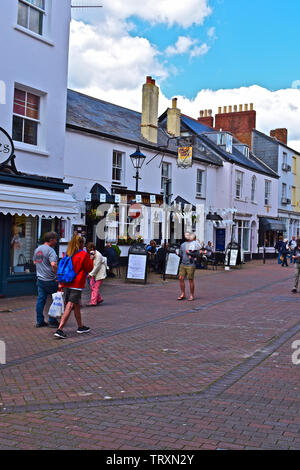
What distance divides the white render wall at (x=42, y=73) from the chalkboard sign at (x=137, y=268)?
14.4 feet

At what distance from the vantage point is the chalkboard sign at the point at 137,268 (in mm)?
17531

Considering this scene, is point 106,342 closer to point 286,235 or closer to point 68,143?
point 68,143

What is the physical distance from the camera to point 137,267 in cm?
1762

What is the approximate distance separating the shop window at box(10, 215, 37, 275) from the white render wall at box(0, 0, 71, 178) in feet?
4.94

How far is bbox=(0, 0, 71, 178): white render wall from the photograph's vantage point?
43.7 feet

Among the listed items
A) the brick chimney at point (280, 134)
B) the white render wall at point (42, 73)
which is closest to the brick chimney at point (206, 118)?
the brick chimney at point (280, 134)

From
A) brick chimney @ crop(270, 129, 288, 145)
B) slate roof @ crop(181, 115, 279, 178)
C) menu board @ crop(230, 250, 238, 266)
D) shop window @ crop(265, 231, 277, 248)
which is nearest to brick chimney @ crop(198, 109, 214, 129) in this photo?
slate roof @ crop(181, 115, 279, 178)

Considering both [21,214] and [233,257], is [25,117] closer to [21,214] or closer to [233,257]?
[21,214]

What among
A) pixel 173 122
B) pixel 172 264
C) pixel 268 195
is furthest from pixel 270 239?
pixel 172 264

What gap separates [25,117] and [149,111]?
13.8m

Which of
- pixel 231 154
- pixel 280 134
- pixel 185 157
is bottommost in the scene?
pixel 185 157

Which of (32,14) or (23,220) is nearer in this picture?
(23,220)

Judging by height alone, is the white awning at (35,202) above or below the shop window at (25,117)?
below
